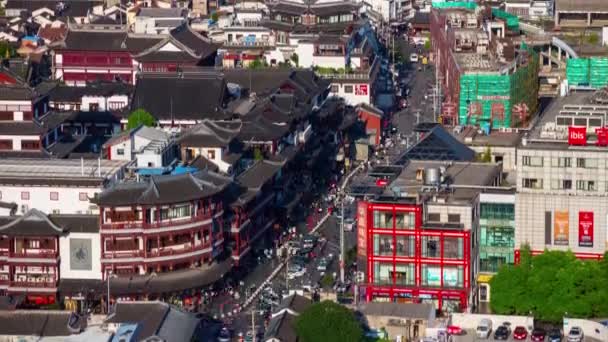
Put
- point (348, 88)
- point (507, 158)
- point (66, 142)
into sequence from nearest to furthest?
point (507, 158) < point (66, 142) < point (348, 88)

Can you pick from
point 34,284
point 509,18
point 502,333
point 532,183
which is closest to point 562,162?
point 532,183

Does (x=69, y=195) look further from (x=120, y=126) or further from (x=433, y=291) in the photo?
(x=120, y=126)

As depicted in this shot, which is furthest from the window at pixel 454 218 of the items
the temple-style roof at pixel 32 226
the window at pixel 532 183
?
the temple-style roof at pixel 32 226

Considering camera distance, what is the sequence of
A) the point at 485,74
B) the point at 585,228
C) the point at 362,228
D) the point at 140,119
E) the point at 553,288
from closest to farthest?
the point at 553,288 < the point at 362,228 < the point at 585,228 < the point at 140,119 < the point at 485,74

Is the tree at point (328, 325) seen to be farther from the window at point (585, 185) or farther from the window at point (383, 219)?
the window at point (585, 185)

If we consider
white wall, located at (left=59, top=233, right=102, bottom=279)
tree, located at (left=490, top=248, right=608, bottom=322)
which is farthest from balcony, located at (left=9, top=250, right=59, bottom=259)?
tree, located at (left=490, top=248, right=608, bottom=322)

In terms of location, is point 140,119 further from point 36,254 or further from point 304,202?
point 36,254

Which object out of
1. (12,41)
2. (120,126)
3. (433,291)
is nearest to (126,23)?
(12,41)
